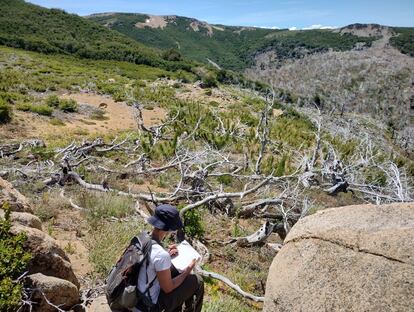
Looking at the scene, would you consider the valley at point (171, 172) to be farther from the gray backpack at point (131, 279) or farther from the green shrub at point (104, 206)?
the gray backpack at point (131, 279)

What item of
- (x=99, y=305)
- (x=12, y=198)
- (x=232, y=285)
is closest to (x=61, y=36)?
(x=12, y=198)

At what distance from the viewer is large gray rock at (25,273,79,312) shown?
355cm

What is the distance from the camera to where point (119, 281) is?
334cm

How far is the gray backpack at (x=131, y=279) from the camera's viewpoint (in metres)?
3.35

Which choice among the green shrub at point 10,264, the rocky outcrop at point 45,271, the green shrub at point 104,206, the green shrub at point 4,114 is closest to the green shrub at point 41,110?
the green shrub at point 4,114

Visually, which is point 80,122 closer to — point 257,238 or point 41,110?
point 41,110

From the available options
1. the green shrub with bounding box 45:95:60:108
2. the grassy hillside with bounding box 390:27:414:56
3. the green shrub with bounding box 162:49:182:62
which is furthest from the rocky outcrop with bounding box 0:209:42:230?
the grassy hillside with bounding box 390:27:414:56

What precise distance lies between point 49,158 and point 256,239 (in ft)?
20.7

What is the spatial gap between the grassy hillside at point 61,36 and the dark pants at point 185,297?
52712mm

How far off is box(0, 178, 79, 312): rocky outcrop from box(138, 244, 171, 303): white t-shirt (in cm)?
80

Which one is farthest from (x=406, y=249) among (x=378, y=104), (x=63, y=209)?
(x=378, y=104)

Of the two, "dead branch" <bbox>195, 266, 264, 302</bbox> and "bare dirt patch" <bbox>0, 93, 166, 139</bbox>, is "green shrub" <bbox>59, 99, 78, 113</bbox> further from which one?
"dead branch" <bbox>195, 266, 264, 302</bbox>

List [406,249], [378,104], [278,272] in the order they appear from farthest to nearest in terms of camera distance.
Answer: [378,104], [278,272], [406,249]

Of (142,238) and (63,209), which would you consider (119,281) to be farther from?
(63,209)
